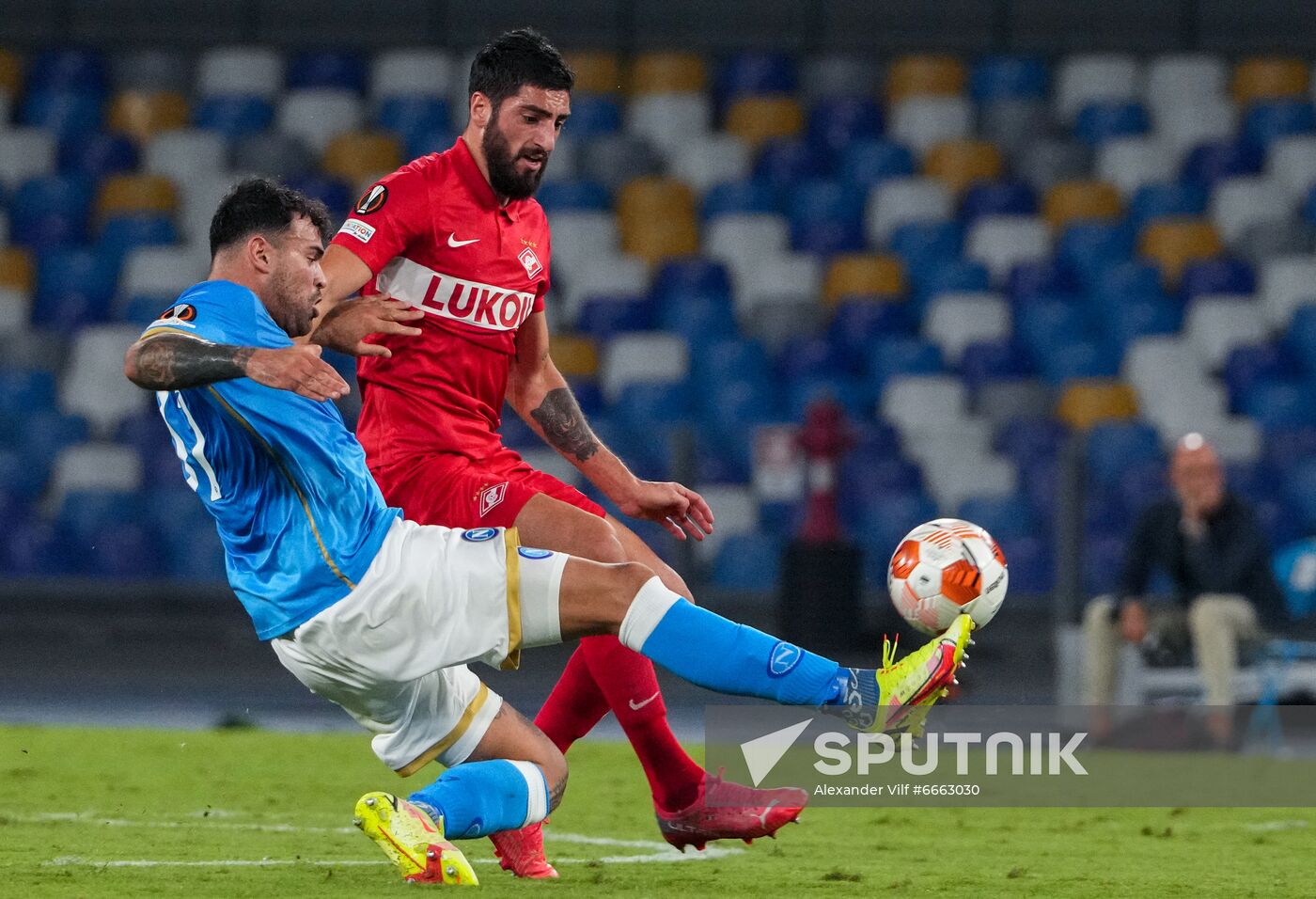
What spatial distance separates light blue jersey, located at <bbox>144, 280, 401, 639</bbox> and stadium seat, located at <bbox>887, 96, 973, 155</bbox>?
10.4 m

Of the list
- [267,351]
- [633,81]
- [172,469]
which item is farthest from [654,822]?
[633,81]

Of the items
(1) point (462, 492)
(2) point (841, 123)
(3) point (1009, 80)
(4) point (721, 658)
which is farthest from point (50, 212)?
(4) point (721, 658)

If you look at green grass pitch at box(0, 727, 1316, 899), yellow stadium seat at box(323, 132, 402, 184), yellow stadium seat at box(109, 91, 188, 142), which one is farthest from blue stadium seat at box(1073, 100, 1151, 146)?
green grass pitch at box(0, 727, 1316, 899)

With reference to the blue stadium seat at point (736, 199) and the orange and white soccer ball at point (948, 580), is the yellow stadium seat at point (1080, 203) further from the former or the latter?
the orange and white soccer ball at point (948, 580)

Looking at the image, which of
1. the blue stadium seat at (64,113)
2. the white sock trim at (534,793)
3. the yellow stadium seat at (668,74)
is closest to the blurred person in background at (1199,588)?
the white sock trim at (534,793)

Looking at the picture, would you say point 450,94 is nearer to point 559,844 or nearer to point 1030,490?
point 1030,490

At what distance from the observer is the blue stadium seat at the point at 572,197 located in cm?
1351

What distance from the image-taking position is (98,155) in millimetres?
14133

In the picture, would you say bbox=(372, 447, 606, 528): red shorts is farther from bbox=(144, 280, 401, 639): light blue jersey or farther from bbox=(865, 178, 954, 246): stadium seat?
bbox=(865, 178, 954, 246): stadium seat

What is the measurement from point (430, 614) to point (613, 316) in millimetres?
8745

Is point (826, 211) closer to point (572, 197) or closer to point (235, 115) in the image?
point (572, 197)

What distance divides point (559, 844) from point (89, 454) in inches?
250

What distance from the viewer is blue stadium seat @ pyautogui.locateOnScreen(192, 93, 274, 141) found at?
46.8 feet

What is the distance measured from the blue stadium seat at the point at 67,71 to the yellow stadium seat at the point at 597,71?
3651mm
